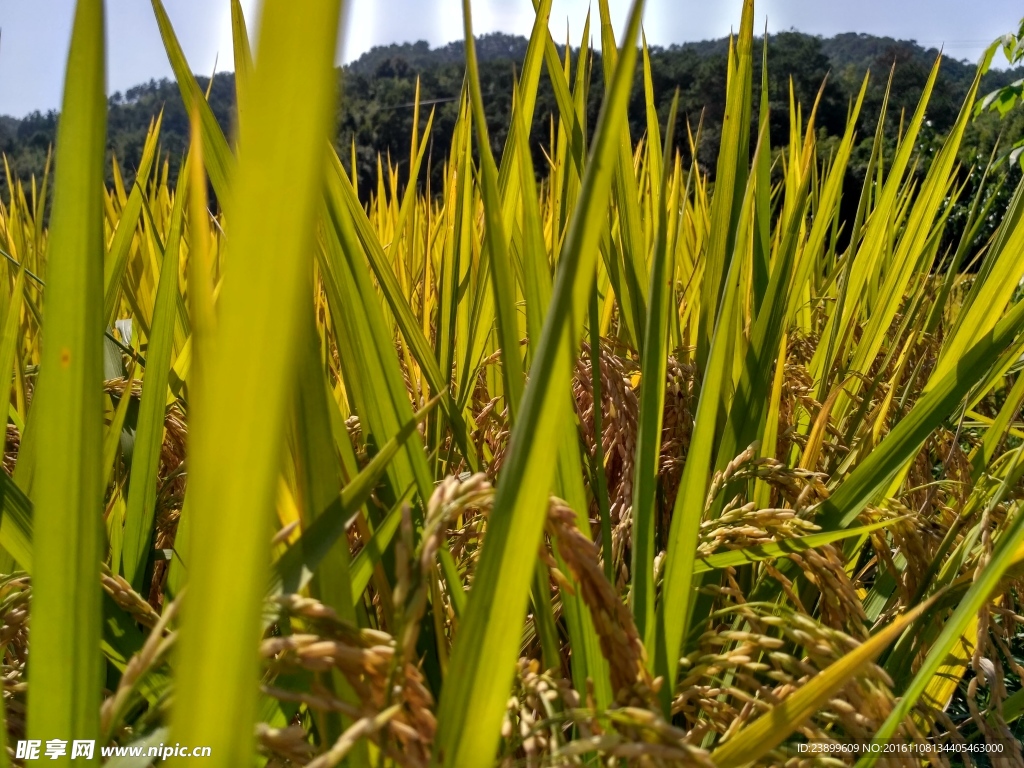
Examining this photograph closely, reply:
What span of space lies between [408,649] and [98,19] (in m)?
0.30

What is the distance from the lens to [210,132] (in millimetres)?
627

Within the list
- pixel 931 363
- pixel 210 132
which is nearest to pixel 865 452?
pixel 931 363

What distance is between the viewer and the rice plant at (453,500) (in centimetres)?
22

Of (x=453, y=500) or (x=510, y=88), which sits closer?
(x=453, y=500)

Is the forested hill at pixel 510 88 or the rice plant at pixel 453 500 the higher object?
the forested hill at pixel 510 88

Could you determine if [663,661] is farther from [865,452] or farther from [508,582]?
[865,452]

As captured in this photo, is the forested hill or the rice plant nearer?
the rice plant

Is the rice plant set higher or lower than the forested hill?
lower

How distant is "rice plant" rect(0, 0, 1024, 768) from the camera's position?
0.73 feet

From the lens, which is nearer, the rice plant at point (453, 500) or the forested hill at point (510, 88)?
the rice plant at point (453, 500)

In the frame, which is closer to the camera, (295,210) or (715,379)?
(295,210)

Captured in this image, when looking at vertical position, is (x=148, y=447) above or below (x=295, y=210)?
below

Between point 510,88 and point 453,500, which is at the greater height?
point 510,88

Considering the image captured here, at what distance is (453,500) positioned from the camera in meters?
0.41
